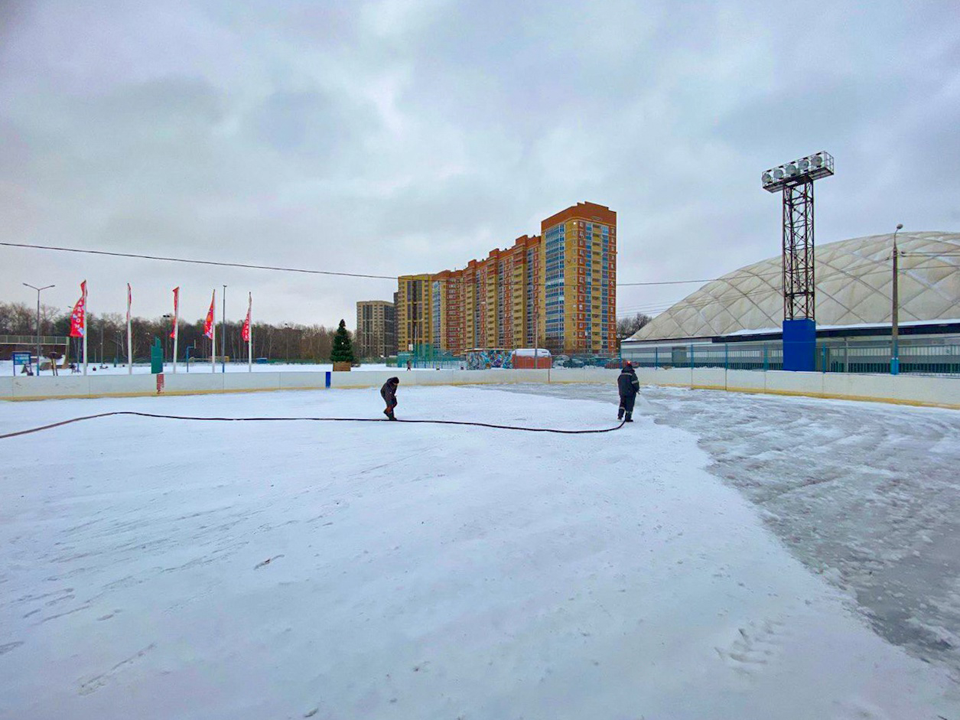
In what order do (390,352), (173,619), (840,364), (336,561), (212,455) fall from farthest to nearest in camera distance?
(390,352) < (840,364) < (212,455) < (336,561) < (173,619)

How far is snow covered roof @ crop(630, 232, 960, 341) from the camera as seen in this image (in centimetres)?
3098

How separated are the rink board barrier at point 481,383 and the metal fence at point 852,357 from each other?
1.59 meters

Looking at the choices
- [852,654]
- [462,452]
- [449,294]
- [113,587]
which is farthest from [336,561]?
[449,294]

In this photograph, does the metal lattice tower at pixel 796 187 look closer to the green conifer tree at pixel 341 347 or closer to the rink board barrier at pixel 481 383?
the rink board barrier at pixel 481 383

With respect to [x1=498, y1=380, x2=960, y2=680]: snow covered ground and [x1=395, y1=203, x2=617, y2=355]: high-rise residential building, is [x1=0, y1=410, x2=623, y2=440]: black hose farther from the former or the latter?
[x1=395, y1=203, x2=617, y2=355]: high-rise residential building

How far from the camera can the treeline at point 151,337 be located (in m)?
82.6

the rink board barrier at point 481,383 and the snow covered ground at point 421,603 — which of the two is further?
the rink board barrier at point 481,383

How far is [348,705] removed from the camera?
2.15 metres

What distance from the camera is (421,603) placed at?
3061mm

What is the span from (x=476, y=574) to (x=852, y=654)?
2409 millimetres

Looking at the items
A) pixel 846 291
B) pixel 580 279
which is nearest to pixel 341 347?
pixel 846 291

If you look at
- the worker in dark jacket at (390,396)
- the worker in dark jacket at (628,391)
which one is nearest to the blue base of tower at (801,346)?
the worker in dark jacket at (628,391)

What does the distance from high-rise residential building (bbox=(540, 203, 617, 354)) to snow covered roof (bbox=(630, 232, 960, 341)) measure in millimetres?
32083

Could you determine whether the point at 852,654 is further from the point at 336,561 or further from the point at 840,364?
the point at 840,364
